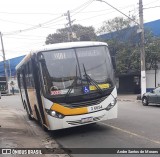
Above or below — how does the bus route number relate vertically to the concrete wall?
above

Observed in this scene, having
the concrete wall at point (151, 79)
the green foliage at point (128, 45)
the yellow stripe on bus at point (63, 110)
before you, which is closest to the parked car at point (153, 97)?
the green foliage at point (128, 45)

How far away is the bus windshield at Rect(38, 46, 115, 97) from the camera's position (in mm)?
10266

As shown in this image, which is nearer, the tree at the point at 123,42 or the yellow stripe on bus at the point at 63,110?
the yellow stripe on bus at the point at 63,110

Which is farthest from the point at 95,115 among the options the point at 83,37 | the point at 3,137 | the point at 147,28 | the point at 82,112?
the point at 83,37

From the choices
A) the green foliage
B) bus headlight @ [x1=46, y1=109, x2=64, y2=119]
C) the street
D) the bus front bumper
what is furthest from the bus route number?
the green foliage

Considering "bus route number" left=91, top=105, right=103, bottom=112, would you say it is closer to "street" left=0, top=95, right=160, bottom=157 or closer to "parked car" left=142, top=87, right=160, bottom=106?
"street" left=0, top=95, right=160, bottom=157

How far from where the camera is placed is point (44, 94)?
10.3m

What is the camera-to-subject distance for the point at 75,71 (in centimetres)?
1047

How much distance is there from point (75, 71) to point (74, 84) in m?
0.44

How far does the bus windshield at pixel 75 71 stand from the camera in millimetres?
10266

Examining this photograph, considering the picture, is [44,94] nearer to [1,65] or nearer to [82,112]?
[82,112]

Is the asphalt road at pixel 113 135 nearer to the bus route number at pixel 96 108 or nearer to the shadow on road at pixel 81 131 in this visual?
the shadow on road at pixel 81 131

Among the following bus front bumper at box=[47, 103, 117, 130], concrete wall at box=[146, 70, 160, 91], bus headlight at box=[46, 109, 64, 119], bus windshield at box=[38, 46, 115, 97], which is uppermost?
bus windshield at box=[38, 46, 115, 97]

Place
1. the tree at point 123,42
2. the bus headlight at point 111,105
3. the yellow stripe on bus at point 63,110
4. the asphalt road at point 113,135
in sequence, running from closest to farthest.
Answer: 1. the asphalt road at point 113,135
2. the yellow stripe on bus at point 63,110
3. the bus headlight at point 111,105
4. the tree at point 123,42
